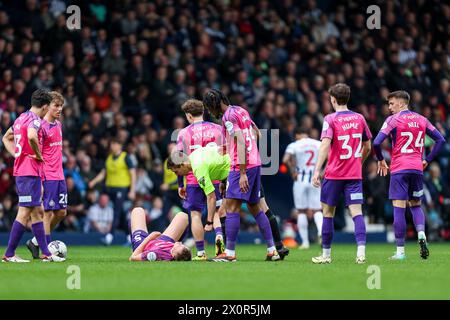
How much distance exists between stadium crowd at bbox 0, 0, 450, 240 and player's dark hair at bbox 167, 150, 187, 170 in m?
7.12

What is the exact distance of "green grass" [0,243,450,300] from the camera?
31.9 feet

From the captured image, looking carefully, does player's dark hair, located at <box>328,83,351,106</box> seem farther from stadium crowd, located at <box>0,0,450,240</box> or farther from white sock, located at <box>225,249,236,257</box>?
stadium crowd, located at <box>0,0,450,240</box>

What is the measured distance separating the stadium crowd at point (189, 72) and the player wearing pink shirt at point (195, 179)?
21.6 ft

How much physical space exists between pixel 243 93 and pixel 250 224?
334 centimetres

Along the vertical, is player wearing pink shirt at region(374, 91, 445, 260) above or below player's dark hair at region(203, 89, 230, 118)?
below

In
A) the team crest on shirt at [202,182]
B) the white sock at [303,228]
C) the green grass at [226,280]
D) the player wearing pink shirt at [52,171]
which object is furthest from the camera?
the white sock at [303,228]

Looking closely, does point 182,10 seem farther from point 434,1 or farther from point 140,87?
point 434,1

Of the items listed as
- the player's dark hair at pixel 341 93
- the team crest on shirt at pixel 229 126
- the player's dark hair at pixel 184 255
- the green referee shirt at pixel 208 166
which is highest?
the player's dark hair at pixel 341 93

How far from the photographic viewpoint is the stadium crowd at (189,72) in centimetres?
2228

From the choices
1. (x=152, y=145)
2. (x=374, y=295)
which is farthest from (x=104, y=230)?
(x=374, y=295)

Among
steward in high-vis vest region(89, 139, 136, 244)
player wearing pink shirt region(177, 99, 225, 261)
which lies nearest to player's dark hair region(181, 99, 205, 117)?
player wearing pink shirt region(177, 99, 225, 261)

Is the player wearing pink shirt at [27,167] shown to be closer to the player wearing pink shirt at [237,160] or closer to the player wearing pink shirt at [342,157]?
the player wearing pink shirt at [237,160]

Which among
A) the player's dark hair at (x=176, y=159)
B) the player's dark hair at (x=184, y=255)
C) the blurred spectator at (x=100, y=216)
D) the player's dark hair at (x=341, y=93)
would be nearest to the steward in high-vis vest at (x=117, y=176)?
the blurred spectator at (x=100, y=216)

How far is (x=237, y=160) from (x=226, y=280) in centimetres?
279
